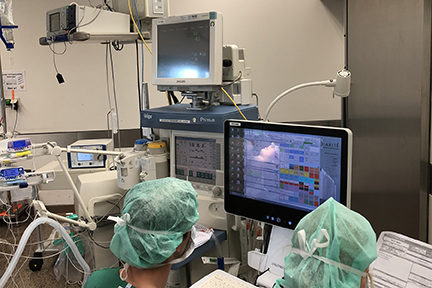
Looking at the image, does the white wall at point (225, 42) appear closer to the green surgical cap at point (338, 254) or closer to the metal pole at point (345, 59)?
the metal pole at point (345, 59)

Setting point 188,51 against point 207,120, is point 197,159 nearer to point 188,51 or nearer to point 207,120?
point 207,120

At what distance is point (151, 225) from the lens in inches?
46.4

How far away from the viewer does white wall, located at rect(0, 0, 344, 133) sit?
3.94 metres

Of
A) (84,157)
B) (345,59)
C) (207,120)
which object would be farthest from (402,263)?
(84,157)

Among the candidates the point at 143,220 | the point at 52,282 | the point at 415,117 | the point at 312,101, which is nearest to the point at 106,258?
the point at 52,282

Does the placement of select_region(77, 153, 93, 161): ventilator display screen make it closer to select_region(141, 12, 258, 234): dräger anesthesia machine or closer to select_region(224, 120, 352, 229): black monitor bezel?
select_region(141, 12, 258, 234): dräger anesthesia machine

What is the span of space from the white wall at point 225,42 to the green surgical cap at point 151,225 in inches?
118

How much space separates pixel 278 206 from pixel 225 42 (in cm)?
297

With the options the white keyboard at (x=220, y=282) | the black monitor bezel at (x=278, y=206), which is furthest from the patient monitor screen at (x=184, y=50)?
the white keyboard at (x=220, y=282)

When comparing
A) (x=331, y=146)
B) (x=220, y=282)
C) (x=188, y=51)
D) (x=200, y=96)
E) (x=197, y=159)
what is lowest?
(x=220, y=282)

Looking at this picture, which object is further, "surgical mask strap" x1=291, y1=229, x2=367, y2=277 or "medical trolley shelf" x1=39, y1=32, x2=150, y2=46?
"medical trolley shelf" x1=39, y1=32, x2=150, y2=46

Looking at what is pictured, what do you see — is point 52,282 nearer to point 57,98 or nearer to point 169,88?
point 169,88

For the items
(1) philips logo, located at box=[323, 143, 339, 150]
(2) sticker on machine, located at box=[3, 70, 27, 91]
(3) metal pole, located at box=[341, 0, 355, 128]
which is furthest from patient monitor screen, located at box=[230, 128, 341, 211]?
(2) sticker on machine, located at box=[3, 70, 27, 91]

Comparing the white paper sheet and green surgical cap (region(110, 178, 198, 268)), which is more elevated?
green surgical cap (region(110, 178, 198, 268))
